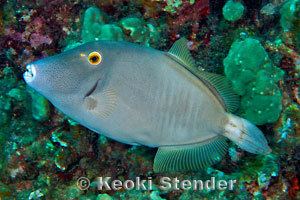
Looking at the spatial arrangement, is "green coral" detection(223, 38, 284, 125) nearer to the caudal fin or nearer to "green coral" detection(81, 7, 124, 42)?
the caudal fin

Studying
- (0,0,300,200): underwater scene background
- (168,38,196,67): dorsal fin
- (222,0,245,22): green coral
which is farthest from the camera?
(222,0,245,22): green coral

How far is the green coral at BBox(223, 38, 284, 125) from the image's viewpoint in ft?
12.0

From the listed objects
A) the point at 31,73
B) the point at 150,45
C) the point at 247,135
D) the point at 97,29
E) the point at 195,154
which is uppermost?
the point at 97,29

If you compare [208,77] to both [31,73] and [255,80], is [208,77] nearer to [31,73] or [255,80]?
[255,80]

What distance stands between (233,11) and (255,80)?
1344 millimetres

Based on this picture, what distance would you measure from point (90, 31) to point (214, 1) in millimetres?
2020

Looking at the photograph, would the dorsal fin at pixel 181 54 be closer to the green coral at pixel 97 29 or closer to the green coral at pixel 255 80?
the green coral at pixel 255 80

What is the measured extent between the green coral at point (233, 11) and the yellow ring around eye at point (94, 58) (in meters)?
2.62

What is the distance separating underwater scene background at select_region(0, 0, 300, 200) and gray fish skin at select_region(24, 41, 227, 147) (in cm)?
94

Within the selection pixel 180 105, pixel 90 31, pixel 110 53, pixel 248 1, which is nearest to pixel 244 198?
pixel 180 105

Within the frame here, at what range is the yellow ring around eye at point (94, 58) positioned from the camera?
2.65m

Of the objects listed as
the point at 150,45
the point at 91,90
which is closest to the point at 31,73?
the point at 91,90

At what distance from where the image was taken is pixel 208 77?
2.82 m

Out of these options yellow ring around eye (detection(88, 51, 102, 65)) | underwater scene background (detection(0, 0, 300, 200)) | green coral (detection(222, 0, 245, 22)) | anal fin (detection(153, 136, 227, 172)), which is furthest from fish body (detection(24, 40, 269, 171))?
green coral (detection(222, 0, 245, 22))
